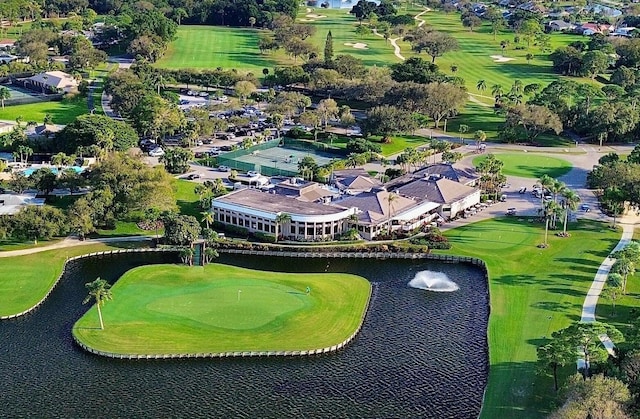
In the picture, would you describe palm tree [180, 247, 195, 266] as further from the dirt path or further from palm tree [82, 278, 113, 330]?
palm tree [82, 278, 113, 330]

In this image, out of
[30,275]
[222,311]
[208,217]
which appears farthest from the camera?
[208,217]

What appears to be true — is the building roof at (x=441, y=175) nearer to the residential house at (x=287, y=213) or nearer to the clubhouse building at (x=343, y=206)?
the clubhouse building at (x=343, y=206)

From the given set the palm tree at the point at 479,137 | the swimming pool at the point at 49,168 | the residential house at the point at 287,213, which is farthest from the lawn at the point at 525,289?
the swimming pool at the point at 49,168

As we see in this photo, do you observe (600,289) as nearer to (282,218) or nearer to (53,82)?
(282,218)

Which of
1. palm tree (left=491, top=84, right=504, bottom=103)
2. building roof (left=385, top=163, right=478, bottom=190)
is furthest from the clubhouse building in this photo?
palm tree (left=491, top=84, right=504, bottom=103)

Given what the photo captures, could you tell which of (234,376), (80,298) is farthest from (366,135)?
(234,376)

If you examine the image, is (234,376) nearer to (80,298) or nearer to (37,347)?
(37,347)

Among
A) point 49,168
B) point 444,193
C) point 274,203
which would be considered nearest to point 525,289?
point 444,193
